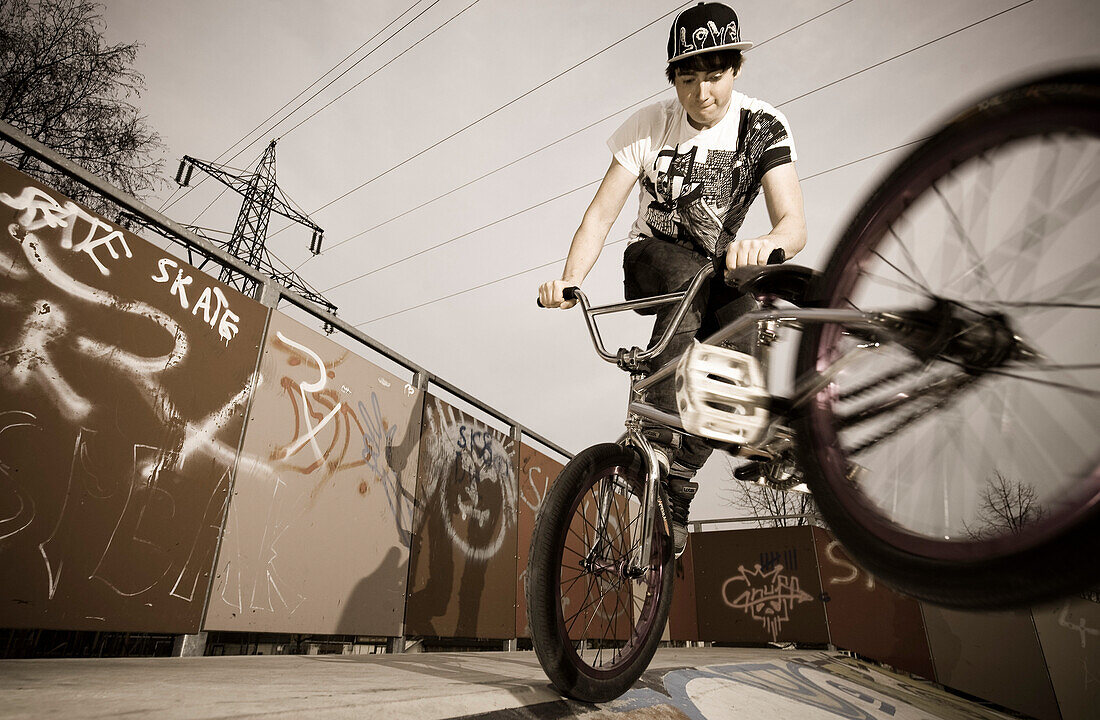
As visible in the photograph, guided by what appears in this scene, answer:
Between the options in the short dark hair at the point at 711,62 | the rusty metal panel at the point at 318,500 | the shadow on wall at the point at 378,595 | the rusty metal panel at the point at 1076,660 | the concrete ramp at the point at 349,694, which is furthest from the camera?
the rusty metal panel at the point at 1076,660

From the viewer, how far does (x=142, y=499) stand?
2840mm

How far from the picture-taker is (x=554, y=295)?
2223 mm

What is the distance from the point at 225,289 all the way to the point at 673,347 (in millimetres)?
2972

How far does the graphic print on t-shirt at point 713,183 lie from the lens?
2.19 m

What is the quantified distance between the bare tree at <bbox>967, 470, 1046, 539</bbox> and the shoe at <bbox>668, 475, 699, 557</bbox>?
124 centimetres

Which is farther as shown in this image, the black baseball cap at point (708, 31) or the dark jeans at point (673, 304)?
the dark jeans at point (673, 304)

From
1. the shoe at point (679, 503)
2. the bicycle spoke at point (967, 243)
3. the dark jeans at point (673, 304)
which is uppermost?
the dark jeans at point (673, 304)

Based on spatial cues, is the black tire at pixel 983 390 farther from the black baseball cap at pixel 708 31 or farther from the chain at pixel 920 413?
the black baseball cap at pixel 708 31

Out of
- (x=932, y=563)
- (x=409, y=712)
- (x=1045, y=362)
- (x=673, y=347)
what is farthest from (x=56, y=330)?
(x=1045, y=362)

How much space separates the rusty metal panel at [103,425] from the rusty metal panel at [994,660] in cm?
891

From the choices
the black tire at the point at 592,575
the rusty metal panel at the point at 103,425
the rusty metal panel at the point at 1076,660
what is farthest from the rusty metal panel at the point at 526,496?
the rusty metal panel at the point at 1076,660

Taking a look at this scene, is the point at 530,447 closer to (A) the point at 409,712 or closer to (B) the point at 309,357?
(B) the point at 309,357

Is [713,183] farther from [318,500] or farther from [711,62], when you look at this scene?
[318,500]

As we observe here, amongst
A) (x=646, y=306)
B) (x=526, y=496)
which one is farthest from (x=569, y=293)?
(x=526, y=496)
